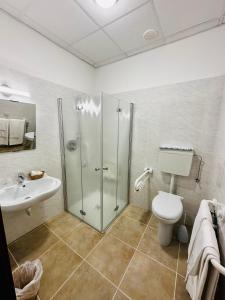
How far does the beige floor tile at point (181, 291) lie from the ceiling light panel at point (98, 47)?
2799 millimetres

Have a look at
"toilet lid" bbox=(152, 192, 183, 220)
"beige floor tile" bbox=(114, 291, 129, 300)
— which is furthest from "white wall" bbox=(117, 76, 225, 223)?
"beige floor tile" bbox=(114, 291, 129, 300)

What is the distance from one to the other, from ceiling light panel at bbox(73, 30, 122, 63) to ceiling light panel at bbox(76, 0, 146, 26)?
20 centimetres

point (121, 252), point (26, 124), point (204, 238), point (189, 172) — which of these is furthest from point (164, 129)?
point (26, 124)

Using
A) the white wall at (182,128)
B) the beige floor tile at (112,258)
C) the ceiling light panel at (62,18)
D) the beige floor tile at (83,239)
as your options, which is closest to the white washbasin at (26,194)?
the beige floor tile at (83,239)

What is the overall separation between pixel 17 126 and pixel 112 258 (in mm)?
1825

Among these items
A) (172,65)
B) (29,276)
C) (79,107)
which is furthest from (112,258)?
(172,65)

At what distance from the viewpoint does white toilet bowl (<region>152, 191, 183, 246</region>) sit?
1.45 metres

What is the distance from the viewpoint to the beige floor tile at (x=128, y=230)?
5.52 feet

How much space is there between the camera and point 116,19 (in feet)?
4.58

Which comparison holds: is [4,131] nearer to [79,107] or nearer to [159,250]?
[79,107]

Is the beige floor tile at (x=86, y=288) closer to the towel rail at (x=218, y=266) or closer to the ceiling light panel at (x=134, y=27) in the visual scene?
the towel rail at (x=218, y=266)

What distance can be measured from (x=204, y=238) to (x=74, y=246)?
1399 mm

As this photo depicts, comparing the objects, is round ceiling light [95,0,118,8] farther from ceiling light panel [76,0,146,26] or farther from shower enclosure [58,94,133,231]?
shower enclosure [58,94,133,231]

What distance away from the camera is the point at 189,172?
1.77 metres
